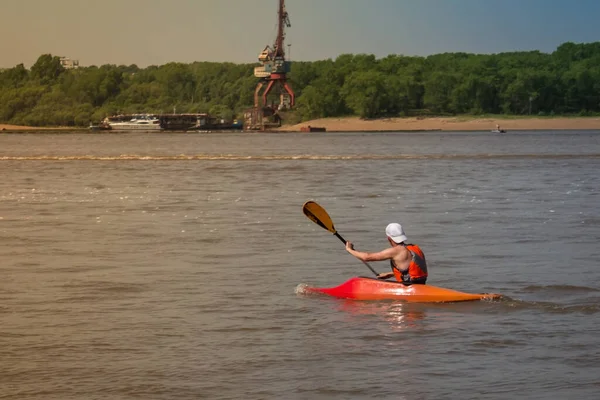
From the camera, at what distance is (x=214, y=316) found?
17656 mm

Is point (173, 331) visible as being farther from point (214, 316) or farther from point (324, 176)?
point (324, 176)

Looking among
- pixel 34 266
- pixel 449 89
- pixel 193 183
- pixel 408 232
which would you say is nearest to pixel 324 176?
pixel 193 183

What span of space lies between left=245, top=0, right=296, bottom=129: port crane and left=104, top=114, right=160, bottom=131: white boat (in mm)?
14262

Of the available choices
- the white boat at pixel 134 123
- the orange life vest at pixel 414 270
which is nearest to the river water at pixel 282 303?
the orange life vest at pixel 414 270

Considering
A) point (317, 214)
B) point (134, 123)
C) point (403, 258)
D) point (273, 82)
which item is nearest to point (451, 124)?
point (273, 82)

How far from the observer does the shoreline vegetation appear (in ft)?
554

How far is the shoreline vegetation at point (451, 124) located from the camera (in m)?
169

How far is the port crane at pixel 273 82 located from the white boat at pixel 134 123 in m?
14.3

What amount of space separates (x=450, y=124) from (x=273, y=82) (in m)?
27.9

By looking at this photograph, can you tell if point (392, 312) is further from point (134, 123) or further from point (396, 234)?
point (134, 123)

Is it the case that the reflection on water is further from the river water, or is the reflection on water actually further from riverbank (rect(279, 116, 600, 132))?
riverbank (rect(279, 116, 600, 132))

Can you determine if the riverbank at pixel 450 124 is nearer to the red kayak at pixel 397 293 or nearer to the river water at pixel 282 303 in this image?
the river water at pixel 282 303

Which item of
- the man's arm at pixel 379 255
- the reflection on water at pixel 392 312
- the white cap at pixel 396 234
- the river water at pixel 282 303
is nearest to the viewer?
the river water at pixel 282 303

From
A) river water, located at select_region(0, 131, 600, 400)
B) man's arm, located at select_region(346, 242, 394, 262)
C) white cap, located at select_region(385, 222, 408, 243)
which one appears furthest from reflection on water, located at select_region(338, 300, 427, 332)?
white cap, located at select_region(385, 222, 408, 243)
